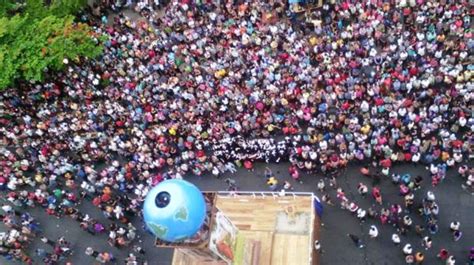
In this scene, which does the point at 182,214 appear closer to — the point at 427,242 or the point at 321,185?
the point at 321,185

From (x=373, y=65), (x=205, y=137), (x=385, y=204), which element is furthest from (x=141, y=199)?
(x=373, y=65)

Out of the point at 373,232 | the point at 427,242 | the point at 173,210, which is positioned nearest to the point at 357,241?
the point at 373,232

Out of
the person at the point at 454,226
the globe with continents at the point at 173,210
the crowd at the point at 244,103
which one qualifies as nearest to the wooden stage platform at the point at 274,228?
the crowd at the point at 244,103

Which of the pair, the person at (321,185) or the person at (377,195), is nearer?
the person at (377,195)

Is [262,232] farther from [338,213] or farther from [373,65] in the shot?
[373,65]

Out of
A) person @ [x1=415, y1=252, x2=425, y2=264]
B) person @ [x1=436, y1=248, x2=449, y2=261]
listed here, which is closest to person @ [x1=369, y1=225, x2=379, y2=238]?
person @ [x1=415, y1=252, x2=425, y2=264]

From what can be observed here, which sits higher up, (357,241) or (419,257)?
(357,241)

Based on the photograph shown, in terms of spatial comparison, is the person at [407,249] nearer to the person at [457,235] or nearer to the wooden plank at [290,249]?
the person at [457,235]

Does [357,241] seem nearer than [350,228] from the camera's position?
Yes
